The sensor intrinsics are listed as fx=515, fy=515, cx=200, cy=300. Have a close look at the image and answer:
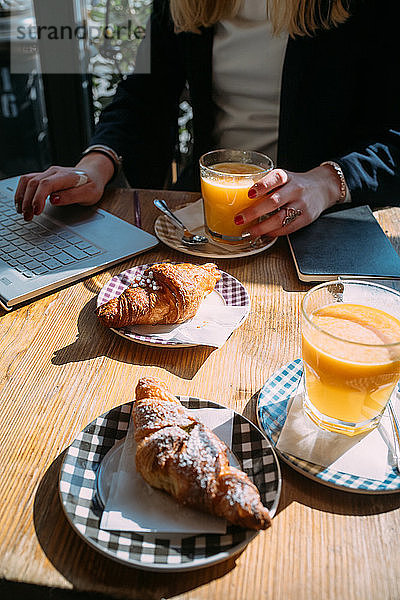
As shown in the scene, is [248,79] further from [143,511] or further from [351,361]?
[143,511]

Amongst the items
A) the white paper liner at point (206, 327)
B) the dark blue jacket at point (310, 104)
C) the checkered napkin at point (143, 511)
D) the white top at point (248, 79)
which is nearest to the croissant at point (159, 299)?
the white paper liner at point (206, 327)

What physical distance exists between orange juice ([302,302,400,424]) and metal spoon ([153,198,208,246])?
0.50 meters

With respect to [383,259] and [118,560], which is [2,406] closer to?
[118,560]

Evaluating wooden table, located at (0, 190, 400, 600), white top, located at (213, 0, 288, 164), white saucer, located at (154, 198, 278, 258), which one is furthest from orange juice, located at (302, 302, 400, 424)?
white top, located at (213, 0, 288, 164)

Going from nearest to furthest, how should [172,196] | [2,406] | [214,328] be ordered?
[2,406], [214,328], [172,196]

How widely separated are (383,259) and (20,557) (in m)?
0.86

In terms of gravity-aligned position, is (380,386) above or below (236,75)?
below

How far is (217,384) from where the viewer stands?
2.53 feet

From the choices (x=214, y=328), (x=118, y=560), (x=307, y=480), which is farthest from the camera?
(x=214, y=328)

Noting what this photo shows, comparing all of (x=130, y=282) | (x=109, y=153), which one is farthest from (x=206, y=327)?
(x=109, y=153)

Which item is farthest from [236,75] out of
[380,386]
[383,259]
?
[380,386]

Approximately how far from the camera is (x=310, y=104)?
4.89 feet

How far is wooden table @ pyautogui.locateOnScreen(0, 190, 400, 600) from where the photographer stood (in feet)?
1.68

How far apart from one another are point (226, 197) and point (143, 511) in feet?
2.44
